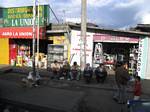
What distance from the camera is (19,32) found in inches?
1153

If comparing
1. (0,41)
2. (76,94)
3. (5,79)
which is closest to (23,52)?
(0,41)

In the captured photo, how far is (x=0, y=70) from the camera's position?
26.2 m

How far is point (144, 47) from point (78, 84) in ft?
17.4

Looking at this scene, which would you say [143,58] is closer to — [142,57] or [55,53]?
[142,57]

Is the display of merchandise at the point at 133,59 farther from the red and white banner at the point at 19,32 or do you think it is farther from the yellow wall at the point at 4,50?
the yellow wall at the point at 4,50

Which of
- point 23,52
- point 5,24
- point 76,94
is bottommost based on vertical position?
point 76,94

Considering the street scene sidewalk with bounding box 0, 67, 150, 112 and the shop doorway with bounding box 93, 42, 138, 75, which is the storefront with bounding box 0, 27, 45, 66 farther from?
the shop doorway with bounding box 93, 42, 138, 75

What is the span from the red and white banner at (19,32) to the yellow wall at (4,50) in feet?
1.72

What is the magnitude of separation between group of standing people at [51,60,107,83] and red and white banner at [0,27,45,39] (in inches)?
222

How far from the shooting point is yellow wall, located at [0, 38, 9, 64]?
3089 centimetres

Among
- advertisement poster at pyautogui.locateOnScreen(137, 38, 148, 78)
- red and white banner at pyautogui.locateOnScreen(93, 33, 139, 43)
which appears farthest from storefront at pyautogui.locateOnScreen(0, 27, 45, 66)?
advertisement poster at pyautogui.locateOnScreen(137, 38, 148, 78)

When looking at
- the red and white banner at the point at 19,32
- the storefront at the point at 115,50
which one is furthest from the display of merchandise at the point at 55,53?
the storefront at the point at 115,50

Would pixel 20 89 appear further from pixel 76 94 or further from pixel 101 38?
pixel 101 38

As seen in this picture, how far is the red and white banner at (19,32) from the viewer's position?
1119 inches
